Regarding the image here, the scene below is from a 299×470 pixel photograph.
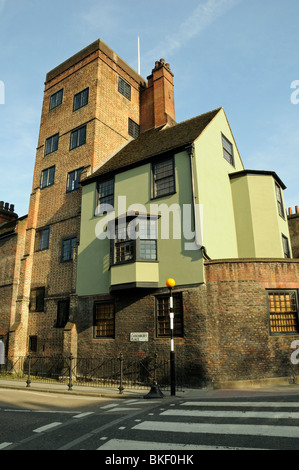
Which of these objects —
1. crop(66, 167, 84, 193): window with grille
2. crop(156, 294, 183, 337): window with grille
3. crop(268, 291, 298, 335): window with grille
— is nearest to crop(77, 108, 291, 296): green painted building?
crop(156, 294, 183, 337): window with grille

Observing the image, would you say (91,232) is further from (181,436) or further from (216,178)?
(181,436)

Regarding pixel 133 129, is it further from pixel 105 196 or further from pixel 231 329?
pixel 231 329

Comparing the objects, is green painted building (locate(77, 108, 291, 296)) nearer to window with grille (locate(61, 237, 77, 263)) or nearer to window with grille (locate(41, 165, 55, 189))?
window with grille (locate(61, 237, 77, 263))

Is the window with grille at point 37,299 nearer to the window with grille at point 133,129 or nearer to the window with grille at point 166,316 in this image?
the window with grille at point 166,316

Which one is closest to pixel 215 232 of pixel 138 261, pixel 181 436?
pixel 138 261

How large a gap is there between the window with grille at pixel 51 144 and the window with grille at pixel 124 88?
20.6 ft

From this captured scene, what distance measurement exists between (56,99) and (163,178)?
1510 cm

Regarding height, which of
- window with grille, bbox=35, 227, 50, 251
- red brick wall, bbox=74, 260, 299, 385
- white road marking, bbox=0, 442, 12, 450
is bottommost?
white road marking, bbox=0, 442, 12, 450

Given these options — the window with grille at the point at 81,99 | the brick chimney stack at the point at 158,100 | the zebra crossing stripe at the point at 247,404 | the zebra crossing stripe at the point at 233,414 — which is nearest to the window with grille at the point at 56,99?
the window with grille at the point at 81,99

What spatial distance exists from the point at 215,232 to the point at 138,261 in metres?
4.22

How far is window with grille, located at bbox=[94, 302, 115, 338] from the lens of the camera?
17.0 meters

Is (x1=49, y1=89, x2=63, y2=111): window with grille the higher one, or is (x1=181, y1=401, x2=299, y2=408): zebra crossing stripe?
(x1=49, y1=89, x2=63, y2=111): window with grille

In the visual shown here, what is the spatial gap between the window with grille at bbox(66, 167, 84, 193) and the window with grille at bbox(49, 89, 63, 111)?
7.46 meters

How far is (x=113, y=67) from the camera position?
26.5m
